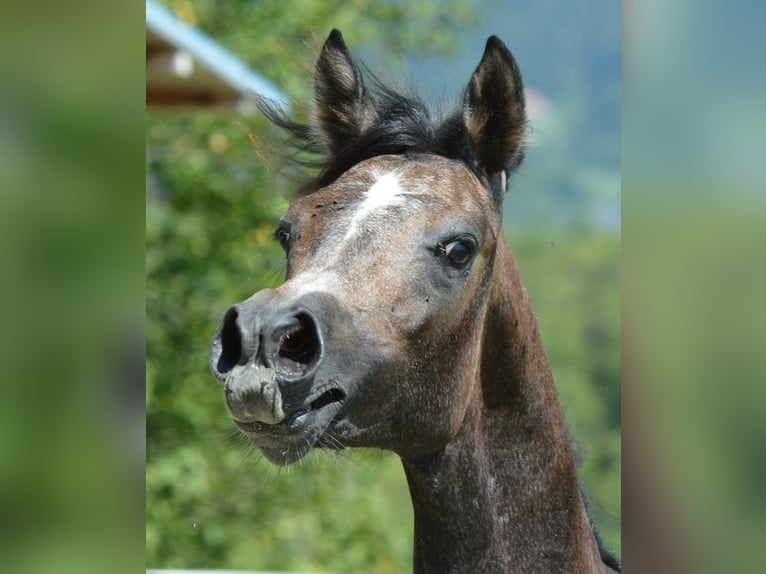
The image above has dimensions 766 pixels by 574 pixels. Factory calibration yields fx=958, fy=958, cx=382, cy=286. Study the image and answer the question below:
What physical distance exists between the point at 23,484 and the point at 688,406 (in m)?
0.50

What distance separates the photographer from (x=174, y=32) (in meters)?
4.41

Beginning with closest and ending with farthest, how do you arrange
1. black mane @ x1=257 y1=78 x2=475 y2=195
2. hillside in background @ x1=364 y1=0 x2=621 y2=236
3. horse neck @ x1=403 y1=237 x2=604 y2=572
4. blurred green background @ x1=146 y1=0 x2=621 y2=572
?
horse neck @ x1=403 y1=237 x2=604 y2=572, black mane @ x1=257 y1=78 x2=475 y2=195, blurred green background @ x1=146 y1=0 x2=621 y2=572, hillside in background @ x1=364 y1=0 x2=621 y2=236

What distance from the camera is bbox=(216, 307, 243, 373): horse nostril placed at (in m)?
1.48

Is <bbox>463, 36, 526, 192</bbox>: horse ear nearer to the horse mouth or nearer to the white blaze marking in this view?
the white blaze marking

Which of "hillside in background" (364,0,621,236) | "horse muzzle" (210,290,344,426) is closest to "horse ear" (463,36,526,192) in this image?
"horse muzzle" (210,290,344,426)

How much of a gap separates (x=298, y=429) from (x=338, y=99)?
920 millimetres

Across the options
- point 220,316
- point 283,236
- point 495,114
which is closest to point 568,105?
point 220,316

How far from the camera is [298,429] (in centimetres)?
153

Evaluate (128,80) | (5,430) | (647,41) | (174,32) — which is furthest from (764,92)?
(174,32)

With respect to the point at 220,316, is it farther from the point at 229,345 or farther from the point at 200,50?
the point at 229,345

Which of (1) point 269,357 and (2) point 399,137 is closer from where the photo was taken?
(1) point 269,357

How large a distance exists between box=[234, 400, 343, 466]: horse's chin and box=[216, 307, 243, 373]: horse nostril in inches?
4.0

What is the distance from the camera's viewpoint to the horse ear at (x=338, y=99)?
214cm

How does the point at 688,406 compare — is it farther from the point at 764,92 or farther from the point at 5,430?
the point at 5,430
